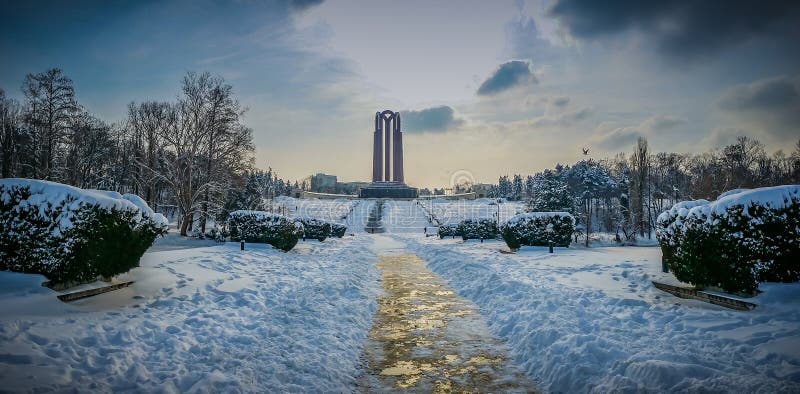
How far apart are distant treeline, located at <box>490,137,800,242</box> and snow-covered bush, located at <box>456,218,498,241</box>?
518 cm

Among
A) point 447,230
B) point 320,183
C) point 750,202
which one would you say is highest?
point 320,183

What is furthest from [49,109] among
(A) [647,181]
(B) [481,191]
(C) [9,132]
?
(B) [481,191]

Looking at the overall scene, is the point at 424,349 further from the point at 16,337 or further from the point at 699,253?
the point at 699,253

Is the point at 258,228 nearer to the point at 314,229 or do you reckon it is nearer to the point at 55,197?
the point at 314,229

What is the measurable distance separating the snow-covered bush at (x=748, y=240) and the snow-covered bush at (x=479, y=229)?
18.4m

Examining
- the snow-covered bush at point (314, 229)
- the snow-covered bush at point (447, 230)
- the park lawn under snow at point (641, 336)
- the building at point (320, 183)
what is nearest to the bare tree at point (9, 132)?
the snow-covered bush at point (314, 229)

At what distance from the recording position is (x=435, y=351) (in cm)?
526

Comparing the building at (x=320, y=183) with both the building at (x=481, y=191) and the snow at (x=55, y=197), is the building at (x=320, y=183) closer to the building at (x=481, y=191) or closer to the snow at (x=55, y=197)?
the building at (x=481, y=191)

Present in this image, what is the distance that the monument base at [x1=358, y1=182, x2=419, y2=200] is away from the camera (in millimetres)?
88250

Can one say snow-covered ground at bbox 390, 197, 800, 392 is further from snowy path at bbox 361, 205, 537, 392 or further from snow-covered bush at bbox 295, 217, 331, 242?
snow-covered bush at bbox 295, 217, 331, 242

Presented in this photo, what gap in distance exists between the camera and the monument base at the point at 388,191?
8825cm

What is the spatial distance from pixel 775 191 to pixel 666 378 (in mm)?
4963

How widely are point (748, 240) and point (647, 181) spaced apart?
156 ft

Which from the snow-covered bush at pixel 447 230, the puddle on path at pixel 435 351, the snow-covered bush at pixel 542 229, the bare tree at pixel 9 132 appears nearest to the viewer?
the puddle on path at pixel 435 351
